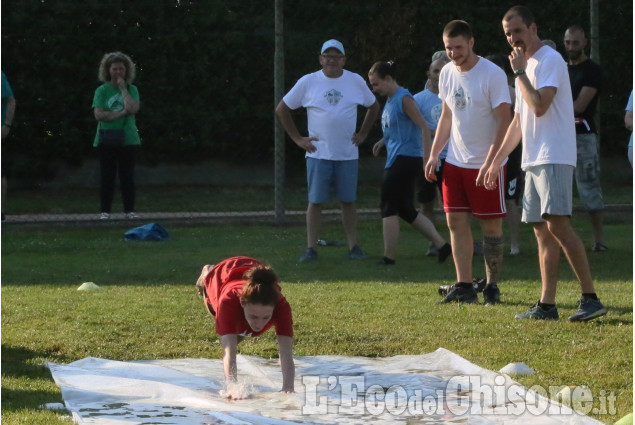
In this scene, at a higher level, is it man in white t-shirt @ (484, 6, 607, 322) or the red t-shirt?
man in white t-shirt @ (484, 6, 607, 322)

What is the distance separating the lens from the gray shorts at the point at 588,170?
9617 millimetres

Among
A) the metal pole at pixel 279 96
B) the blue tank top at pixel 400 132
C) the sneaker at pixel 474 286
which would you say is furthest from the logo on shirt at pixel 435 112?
the metal pole at pixel 279 96

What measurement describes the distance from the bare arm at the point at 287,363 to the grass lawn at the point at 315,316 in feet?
3.02

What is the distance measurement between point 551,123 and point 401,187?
115 inches

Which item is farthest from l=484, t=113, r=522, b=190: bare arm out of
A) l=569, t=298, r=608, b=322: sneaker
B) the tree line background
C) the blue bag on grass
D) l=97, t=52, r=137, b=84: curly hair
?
the tree line background

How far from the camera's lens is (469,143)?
7.05m

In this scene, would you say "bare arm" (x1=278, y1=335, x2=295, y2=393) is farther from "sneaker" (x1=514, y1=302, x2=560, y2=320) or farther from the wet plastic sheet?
"sneaker" (x1=514, y1=302, x2=560, y2=320)

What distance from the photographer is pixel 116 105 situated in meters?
12.1

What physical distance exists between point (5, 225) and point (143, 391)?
26.3 ft

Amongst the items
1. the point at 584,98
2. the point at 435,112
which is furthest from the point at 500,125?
the point at 584,98

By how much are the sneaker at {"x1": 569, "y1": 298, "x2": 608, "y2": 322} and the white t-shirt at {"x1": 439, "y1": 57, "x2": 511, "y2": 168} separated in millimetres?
1225

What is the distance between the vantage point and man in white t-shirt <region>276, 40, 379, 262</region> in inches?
386

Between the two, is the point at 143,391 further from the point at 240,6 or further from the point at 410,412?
the point at 240,6

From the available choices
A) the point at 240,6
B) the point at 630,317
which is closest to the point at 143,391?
the point at 630,317
